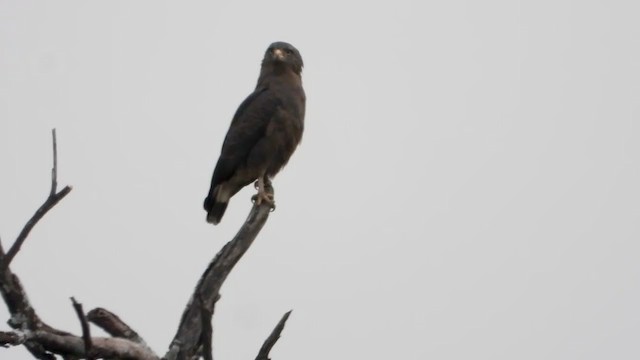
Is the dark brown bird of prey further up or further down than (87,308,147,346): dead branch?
further up


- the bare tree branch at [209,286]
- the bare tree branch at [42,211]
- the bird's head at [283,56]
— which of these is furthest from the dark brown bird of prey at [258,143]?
the bare tree branch at [42,211]

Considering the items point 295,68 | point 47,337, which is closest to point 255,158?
point 295,68

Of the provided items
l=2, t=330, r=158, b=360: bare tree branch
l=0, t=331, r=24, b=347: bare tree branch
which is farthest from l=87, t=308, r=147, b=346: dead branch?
l=0, t=331, r=24, b=347: bare tree branch

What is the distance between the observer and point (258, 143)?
26.9ft

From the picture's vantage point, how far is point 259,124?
821 cm

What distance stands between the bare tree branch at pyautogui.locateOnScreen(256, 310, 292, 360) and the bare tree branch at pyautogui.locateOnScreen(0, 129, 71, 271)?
1.06 metres

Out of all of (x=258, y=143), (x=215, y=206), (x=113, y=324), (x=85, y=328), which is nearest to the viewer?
(x=85, y=328)

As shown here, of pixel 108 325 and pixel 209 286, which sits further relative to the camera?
pixel 209 286

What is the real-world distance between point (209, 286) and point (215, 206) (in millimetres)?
3675

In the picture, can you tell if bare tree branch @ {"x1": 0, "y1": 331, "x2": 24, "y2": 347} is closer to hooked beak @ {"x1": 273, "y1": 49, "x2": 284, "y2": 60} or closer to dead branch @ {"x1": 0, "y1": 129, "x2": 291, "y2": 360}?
dead branch @ {"x1": 0, "y1": 129, "x2": 291, "y2": 360}

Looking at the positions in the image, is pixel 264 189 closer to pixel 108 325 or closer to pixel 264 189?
pixel 264 189

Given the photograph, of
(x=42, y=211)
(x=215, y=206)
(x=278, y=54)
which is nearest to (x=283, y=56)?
(x=278, y=54)

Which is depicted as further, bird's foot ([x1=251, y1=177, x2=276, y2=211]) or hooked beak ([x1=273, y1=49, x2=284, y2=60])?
hooked beak ([x1=273, y1=49, x2=284, y2=60])

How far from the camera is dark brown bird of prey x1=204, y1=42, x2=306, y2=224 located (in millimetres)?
8117
